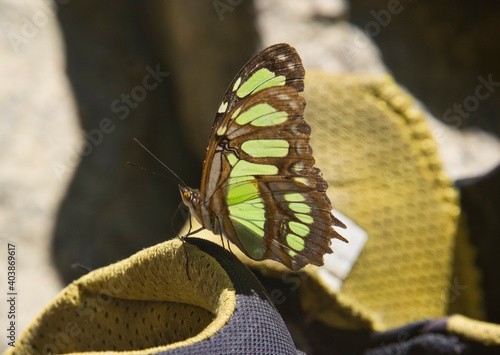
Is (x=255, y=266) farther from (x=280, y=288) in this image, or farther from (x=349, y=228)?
(x=349, y=228)

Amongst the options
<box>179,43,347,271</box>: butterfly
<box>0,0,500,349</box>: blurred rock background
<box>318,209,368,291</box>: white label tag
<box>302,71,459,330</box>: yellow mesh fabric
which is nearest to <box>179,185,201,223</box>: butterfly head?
<box>179,43,347,271</box>: butterfly

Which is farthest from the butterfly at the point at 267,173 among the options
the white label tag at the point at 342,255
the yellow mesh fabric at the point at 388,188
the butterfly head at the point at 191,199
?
the yellow mesh fabric at the point at 388,188

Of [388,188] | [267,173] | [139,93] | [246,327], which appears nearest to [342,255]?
[388,188]

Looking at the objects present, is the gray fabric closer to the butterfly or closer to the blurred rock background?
the butterfly

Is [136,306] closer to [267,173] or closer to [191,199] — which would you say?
[191,199]

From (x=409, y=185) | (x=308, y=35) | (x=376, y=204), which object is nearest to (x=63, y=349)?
(x=376, y=204)

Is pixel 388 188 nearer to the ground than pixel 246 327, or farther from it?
nearer to the ground
